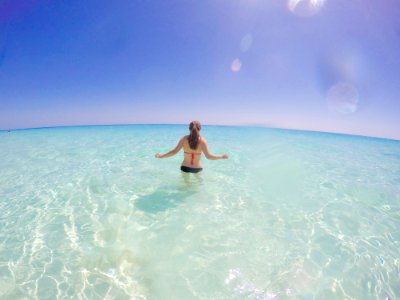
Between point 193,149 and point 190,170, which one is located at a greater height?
point 193,149

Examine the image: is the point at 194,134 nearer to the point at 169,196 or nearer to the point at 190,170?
the point at 190,170

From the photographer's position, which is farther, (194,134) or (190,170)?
(190,170)

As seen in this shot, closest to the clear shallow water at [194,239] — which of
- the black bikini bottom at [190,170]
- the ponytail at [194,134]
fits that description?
the black bikini bottom at [190,170]

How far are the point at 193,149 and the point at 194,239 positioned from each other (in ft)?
6.44

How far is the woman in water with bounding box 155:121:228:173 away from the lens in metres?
4.41

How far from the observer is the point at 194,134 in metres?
4.41

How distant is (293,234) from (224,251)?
1386 millimetres

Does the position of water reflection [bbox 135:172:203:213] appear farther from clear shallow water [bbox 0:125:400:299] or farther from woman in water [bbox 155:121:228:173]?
woman in water [bbox 155:121:228:173]

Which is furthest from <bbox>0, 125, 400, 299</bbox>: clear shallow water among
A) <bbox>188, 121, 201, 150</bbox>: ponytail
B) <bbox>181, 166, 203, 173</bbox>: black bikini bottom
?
<bbox>188, 121, 201, 150</bbox>: ponytail

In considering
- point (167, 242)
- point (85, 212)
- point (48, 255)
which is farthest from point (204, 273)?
point (85, 212)

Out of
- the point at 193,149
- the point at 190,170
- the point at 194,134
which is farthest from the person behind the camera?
the point at 190,170

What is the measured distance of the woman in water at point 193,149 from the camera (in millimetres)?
4414

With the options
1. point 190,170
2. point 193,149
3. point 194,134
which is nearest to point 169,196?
point 190,170

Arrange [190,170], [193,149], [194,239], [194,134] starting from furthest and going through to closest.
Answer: [190,170] < [193,149] < [194,134] < [194,239]
